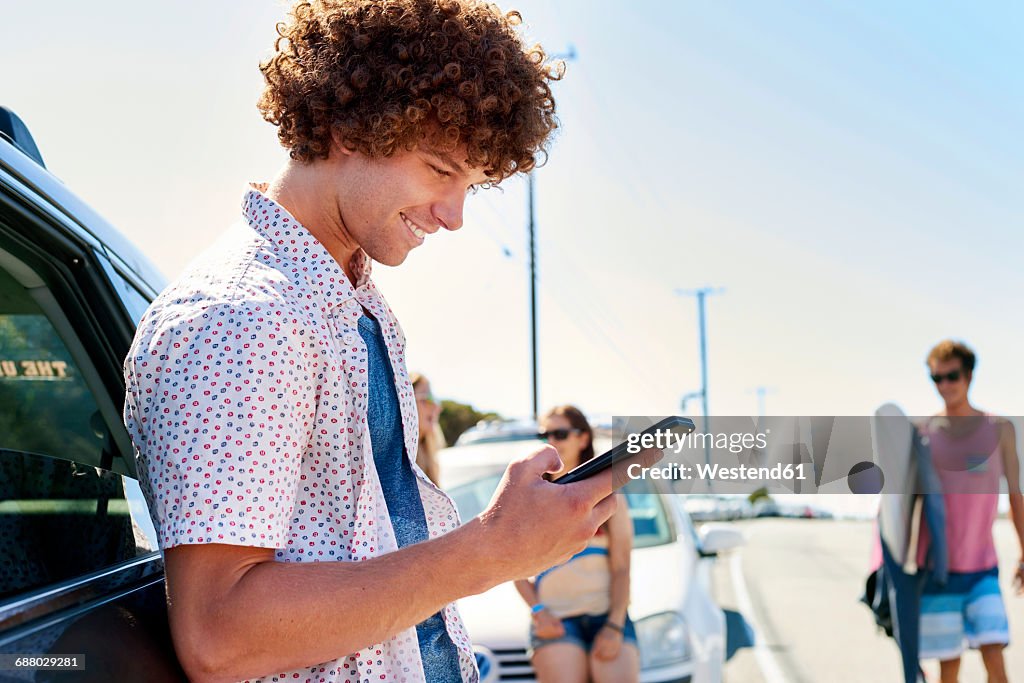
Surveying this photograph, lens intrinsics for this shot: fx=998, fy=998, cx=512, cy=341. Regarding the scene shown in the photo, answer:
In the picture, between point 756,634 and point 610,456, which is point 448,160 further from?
point 756,634

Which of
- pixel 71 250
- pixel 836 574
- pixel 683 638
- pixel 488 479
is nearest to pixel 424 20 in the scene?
pixel 71 250

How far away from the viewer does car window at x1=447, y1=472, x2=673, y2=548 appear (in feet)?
19.7

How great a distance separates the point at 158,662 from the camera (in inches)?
52.2

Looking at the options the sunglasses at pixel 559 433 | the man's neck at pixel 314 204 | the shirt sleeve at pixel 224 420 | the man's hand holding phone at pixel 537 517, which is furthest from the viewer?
the sunglasses at pixel 559 433

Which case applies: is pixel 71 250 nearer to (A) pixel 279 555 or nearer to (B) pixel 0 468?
(B) pixel 0 468

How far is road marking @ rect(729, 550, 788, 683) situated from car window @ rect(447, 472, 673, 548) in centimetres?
236

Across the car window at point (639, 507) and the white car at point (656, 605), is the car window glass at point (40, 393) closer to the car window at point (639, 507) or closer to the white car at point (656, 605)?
the white car at point (656, 605)

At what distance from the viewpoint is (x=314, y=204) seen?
167 centimetres

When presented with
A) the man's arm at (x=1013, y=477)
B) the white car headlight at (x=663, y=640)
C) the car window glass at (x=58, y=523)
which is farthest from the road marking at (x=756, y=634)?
the car window glass at (x=58, y=523)

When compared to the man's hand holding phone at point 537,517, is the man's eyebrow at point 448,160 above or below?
above

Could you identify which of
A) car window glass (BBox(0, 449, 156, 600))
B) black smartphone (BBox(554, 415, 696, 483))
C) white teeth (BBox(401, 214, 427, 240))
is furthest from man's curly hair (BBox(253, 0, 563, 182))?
car window glass (BBox(0, 449, 156, 600))

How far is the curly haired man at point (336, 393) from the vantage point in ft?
4.12

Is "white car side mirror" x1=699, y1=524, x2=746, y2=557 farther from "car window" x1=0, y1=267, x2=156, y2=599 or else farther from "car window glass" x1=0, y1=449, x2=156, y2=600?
"car window glass" x1=0, y1=449, x2=156, y2=600

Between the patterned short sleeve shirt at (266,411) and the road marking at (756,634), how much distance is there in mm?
6976
